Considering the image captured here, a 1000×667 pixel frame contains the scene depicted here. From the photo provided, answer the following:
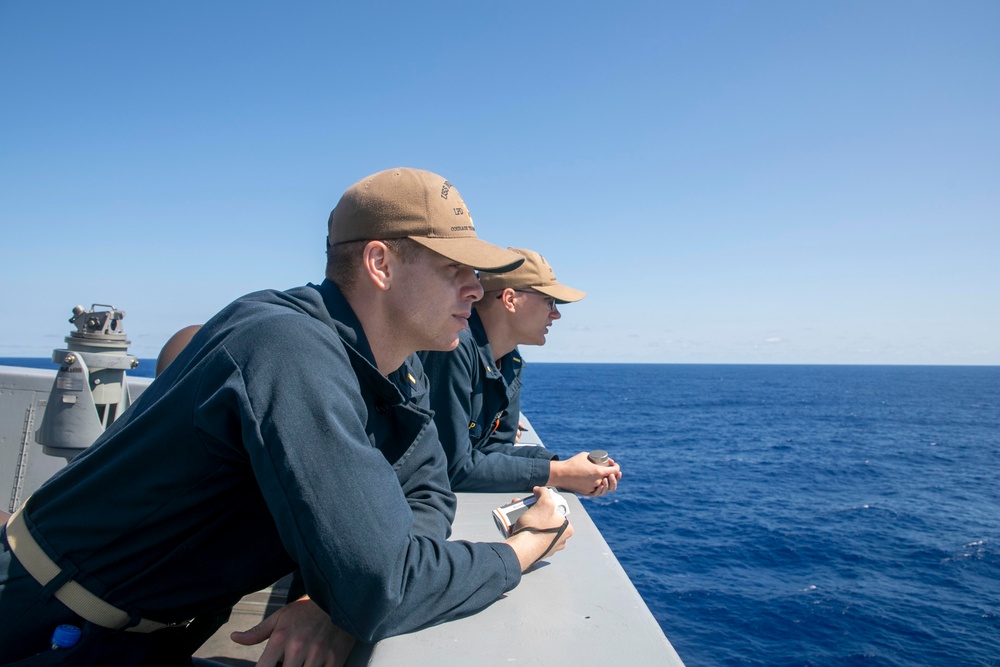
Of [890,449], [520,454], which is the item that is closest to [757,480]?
[890,449]

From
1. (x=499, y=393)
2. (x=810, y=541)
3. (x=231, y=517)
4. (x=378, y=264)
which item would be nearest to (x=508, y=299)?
(x=499, y=393)

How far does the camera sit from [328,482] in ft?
3.90

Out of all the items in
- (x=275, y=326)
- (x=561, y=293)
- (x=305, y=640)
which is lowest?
(x=305, y=640)

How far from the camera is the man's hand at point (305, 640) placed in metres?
1.39

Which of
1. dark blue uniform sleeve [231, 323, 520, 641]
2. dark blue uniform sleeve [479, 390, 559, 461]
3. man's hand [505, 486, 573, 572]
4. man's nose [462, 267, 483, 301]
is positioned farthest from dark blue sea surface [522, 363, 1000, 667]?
dark blue uniform sleeve [231, 323, 520, 641]

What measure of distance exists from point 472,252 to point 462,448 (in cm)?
144

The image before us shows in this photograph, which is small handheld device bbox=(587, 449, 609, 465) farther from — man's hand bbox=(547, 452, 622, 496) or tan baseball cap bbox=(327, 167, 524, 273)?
tan baseball cap bbox=(327, 167, 524, 273)

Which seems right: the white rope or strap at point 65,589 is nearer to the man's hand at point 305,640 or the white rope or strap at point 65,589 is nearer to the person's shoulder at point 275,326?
the man's hand at point 305,640

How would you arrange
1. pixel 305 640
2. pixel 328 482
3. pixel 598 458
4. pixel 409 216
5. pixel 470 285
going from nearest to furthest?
pixel 328 482
pixel 305 640
pixel 409 216
pixel 470 285
pixel 598 458

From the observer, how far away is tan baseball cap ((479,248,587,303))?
3.87m

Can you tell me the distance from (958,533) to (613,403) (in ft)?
175

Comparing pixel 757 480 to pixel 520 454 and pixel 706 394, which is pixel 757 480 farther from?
pixel 706 394

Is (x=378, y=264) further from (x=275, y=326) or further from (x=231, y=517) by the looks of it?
(x=231, y=517)

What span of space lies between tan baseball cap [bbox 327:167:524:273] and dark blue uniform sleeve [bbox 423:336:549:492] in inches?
52.6
